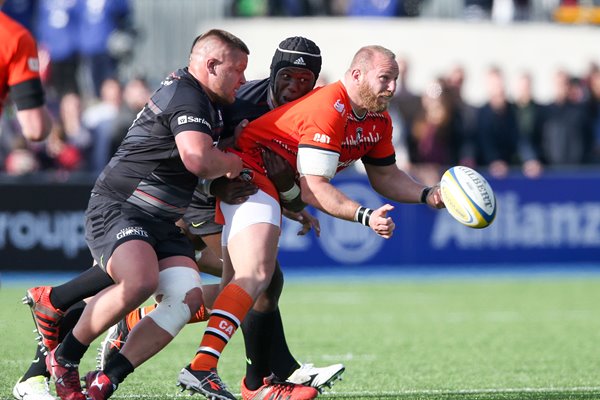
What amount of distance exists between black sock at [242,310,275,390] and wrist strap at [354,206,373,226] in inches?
39.5

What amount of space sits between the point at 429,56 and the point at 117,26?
5.55 metres

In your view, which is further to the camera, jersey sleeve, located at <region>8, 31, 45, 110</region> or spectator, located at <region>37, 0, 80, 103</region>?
spectator, located at <region>37, 0, 80, 103</region>

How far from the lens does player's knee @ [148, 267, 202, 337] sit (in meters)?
6.61

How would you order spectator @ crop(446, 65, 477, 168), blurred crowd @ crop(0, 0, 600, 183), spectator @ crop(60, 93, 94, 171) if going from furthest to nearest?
1. spectator @ crop(446, 65, 477, 168)
2. spectator @ crop(60, 93, 94, 171)
3. blurred crowd @ crop(0, 0, 600, 183)

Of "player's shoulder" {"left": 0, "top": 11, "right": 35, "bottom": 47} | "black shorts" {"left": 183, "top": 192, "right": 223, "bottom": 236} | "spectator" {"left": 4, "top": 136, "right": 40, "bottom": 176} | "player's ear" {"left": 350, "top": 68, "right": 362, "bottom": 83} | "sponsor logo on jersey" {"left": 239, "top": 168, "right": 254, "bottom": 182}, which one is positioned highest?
"player's shoulder" {"left": 0, "top": 11, "right": 35, "bottom": 47}

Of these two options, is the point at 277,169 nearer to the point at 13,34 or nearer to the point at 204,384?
the point at 204,384

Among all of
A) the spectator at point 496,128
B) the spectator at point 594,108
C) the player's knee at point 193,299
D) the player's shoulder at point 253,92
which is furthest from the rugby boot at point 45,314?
the spectator at point 594,108

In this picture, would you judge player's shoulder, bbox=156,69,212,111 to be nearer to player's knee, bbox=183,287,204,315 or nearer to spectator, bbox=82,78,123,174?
player's knee, bbox=183,287,204,315

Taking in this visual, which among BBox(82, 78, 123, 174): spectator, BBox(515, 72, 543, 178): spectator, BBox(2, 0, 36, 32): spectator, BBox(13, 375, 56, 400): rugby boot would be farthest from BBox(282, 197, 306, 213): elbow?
BBox(2, 0, 36, 32): spectator

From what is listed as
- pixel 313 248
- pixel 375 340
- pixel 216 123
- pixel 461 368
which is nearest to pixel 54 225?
pixel 313 248

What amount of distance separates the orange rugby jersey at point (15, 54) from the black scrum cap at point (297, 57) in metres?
1.70

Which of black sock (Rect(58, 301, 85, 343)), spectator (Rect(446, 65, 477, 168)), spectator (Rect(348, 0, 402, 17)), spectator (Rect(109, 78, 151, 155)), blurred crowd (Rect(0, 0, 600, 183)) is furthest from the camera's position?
spectator (Rect(348, 0, 402, 17))

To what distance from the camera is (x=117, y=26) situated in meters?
18.8

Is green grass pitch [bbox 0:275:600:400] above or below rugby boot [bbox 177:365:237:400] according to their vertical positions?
below
